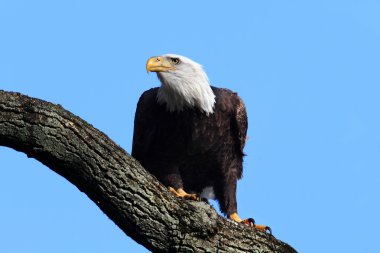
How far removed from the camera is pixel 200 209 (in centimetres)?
571

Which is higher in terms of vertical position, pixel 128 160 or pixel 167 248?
pixel 128 160

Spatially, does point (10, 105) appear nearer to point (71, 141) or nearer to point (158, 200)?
point (71, 141)

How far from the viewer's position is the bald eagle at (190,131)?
8.12m

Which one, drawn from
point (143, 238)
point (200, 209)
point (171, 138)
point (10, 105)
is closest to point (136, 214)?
point (143, 238)

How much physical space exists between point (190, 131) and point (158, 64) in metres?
0.80

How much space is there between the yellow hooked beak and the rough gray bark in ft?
8.51

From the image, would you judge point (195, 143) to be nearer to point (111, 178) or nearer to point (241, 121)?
point (241, 121)

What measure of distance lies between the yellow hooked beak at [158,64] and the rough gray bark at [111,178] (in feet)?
8.51

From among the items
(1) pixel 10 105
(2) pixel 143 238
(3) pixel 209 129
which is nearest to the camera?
(1) pixel 10 105

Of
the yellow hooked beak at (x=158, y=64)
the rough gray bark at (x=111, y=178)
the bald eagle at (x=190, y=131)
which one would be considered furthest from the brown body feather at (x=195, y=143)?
the rough gray bark at (x=111, y=178)

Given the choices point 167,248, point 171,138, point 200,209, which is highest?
point 171,138

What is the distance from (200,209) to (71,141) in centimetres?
119

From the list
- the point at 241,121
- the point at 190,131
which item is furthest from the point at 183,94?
the point at 241,121

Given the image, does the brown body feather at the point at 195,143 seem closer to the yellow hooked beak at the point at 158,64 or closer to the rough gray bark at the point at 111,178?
the yellow hooked beak at the point at 158,64
